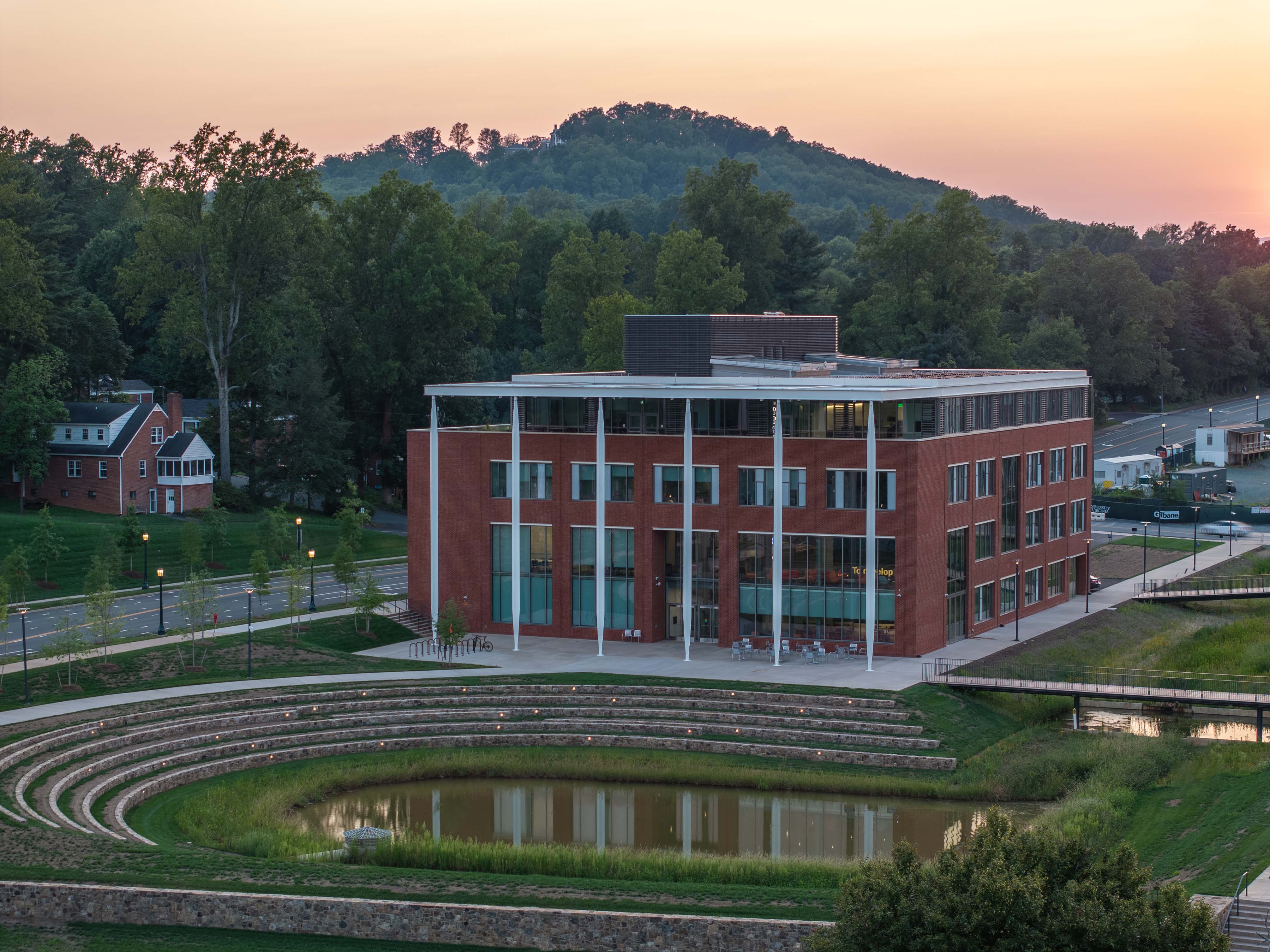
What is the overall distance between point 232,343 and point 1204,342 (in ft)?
402

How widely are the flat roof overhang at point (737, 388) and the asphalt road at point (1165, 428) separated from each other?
70.2m

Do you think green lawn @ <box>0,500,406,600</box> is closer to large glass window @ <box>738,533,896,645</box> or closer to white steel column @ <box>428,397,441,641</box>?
white steel column @ <box>428,397,441,641</box>

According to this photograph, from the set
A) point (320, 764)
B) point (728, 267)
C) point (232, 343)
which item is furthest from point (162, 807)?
point (728, 267)

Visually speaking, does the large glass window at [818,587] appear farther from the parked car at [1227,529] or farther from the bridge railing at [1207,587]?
the parked car at [1227,529]

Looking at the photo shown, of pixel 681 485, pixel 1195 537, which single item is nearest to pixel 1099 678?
pixel 681 485

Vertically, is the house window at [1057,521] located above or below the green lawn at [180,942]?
above

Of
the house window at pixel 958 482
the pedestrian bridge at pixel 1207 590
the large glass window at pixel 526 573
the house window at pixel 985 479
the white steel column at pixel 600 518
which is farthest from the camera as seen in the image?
the pedestrian bridge at pixel 1207 590

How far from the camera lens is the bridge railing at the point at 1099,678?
50.3 metres

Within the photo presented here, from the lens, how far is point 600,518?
60.0 m

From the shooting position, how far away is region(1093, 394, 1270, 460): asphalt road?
448ft

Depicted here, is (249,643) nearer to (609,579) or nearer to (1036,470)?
(609,579)

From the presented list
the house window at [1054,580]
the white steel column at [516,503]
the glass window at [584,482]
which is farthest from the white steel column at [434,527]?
the house window at [1054,580]

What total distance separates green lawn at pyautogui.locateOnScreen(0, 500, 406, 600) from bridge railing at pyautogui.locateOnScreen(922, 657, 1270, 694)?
38364mm

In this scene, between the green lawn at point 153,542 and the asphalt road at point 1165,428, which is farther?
the asphalt road at point 1165,428
